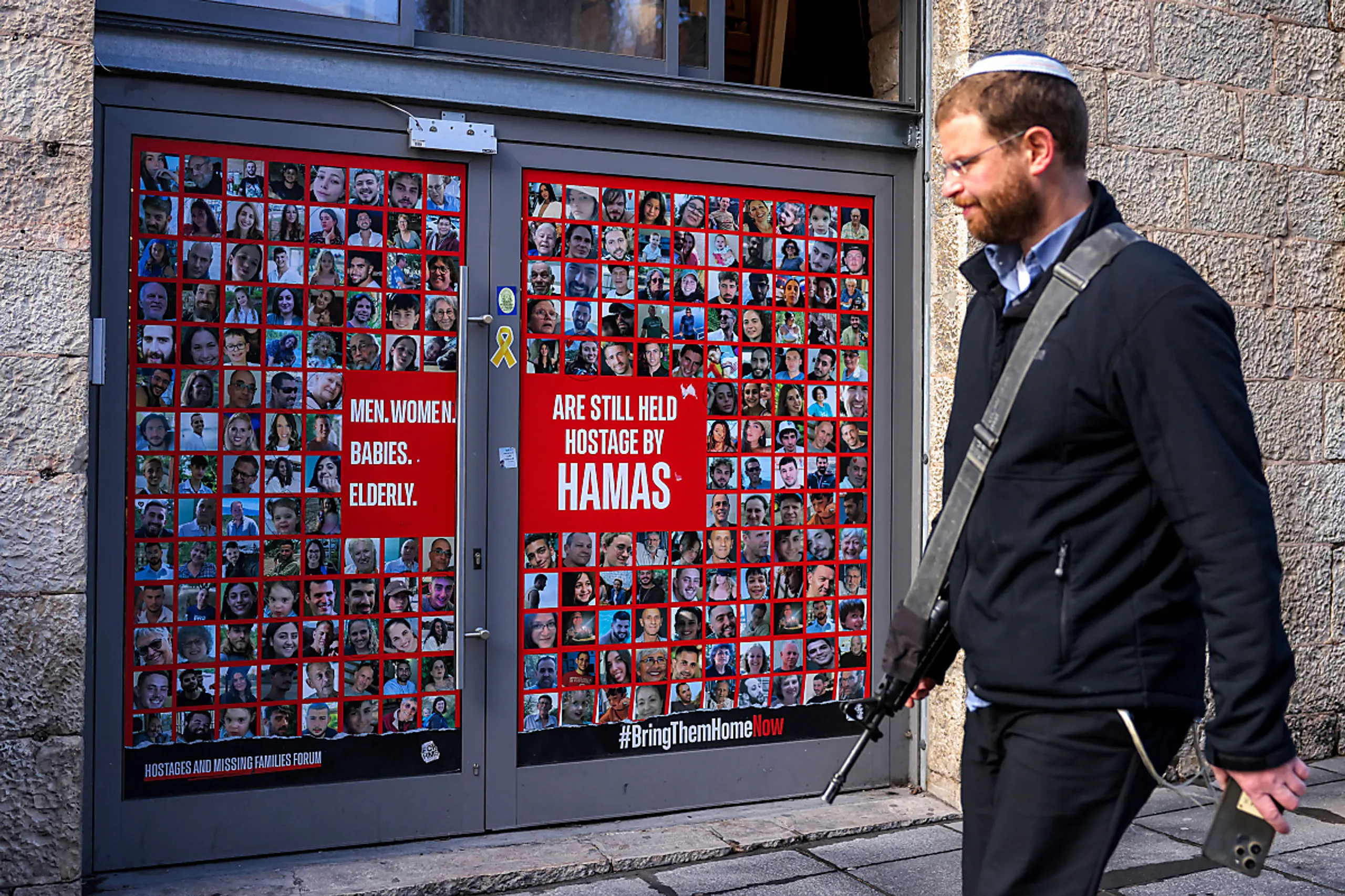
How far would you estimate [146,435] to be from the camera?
3.89 m

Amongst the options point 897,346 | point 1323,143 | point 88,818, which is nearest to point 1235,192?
point 1323,143

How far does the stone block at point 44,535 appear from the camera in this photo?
3488 mm

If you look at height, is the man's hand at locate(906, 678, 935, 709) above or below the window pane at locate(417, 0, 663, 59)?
below

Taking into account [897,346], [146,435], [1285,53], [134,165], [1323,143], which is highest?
[1285,53]

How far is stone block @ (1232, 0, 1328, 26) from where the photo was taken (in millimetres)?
5305

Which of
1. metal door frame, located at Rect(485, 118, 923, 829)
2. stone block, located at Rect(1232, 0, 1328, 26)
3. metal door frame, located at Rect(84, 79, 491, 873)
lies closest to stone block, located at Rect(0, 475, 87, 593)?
metal door frame, located at Rect(84, 79, 491, 873)

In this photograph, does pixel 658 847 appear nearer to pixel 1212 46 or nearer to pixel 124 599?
pixel 124 599

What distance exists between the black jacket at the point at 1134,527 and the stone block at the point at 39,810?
266 centimetres

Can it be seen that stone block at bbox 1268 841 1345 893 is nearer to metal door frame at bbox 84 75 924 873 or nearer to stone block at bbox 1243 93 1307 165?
metal door frame at bbox 84 75 924 873

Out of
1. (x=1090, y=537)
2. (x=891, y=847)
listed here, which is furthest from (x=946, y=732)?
(x=1090, y=537)

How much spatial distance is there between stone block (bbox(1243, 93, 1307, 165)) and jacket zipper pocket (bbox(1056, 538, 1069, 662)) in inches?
159

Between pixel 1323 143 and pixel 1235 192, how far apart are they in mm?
576

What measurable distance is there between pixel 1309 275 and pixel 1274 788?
423 cm

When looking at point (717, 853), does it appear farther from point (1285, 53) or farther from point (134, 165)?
point (1285, 53)
